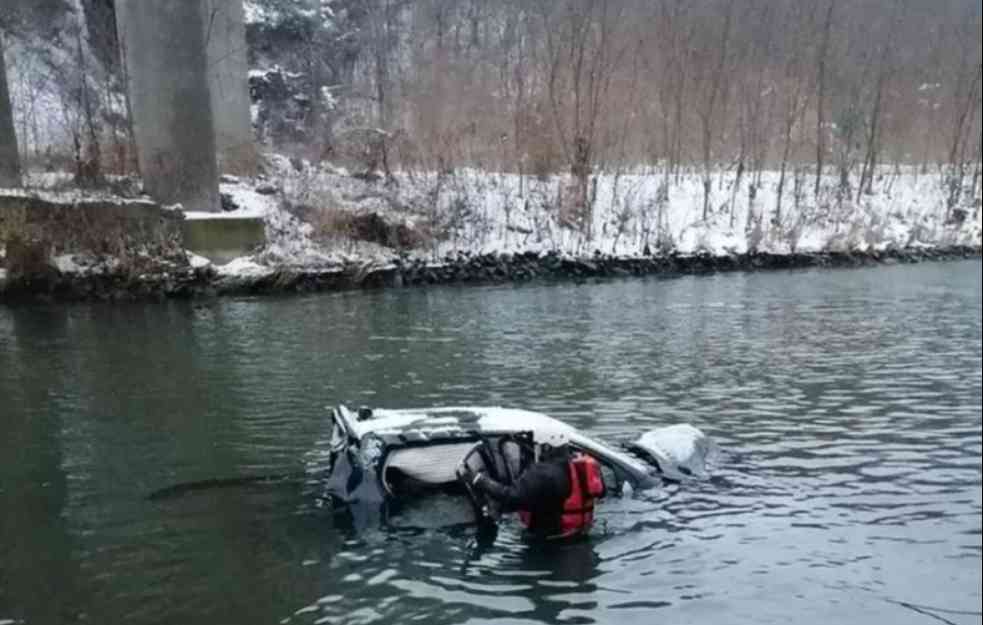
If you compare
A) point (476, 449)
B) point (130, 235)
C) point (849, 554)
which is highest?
point (130, 235)

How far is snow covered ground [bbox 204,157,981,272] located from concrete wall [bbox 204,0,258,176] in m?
0.65

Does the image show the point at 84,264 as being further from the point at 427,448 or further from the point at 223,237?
the point at 427,448

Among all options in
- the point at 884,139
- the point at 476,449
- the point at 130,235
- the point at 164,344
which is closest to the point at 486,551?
the point at 476,449

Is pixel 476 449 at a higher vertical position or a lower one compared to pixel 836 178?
lower

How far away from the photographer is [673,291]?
2192cm

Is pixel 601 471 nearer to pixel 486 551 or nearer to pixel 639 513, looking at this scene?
pixel 639 513

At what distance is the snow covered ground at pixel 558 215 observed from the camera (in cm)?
2238

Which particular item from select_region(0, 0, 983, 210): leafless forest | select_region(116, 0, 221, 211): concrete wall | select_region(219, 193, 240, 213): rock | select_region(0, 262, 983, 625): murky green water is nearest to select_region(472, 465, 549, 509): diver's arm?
select_region(0, 262, 983, 625): murky green water

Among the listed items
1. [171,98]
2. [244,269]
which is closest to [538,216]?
[244,269]

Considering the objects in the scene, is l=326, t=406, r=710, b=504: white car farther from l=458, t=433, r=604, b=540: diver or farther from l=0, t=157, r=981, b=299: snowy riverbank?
l=0, t=157, r=981, b=299: snowy riverbank

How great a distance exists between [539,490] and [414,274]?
16.7 meters

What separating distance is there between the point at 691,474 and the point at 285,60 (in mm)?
15946

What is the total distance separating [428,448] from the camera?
6.78m

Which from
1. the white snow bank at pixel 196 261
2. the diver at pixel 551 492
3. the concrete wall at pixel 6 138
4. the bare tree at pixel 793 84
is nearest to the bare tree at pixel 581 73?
the bare tree at pixel 793 84
